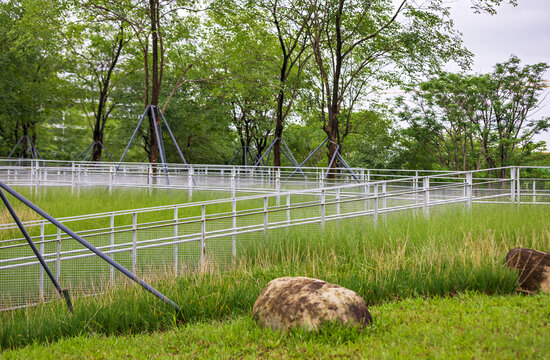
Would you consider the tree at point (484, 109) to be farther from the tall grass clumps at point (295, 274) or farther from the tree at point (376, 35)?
the tall grass clumps at point (295, 274)

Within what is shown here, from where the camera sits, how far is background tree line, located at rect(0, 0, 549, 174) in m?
26.0

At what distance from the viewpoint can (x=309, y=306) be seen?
552 centimetres

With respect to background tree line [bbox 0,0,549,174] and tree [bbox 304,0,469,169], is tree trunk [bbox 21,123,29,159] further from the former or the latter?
tree [bbox 304,0,469,169]

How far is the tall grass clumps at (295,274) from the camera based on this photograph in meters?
6.57

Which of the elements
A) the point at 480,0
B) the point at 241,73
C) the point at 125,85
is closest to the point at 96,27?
the point at 241,73

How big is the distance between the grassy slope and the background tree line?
19259 mm

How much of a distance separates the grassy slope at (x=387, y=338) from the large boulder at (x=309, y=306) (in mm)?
126

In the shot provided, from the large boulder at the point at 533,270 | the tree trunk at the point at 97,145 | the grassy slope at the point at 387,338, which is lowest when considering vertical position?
the grassy slope at the point at 387,338

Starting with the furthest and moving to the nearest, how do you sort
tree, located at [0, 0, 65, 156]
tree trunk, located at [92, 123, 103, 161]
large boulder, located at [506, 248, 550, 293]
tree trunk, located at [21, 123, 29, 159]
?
tree trunk, located at [21, 123, 29, 159] < tree trunk, located at [92, 123, 103, 161] < tree, located at [0, 0, 65, 156] < large boulder, located at [506, 248, 550, 293]

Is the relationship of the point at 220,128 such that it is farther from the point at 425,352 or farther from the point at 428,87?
the point at 425,352

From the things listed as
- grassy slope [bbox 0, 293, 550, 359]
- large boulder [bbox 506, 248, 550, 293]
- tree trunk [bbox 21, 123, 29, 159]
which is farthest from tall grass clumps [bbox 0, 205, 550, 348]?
tree trunk [bbox 21, 123, 29, 159]

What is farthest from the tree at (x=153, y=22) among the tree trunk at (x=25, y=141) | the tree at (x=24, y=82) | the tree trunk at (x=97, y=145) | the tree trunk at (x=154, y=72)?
the tree trunk at (x=25, y=141)

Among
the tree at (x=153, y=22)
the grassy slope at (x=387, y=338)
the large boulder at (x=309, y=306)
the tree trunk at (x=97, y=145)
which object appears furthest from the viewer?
the tree trunk at (x=97, y=145)

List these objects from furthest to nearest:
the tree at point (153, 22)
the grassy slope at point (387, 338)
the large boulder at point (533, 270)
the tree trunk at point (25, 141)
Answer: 1. the tree trunk at point (25, 141)
2. the tree at point (153, 22)
3. the large boulder at point (533, 270)
4. the grassy slope at point (387, 338)
